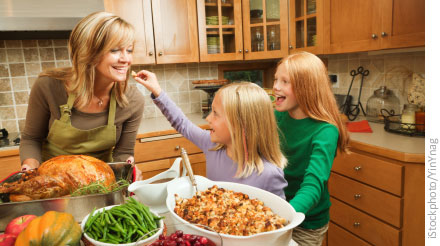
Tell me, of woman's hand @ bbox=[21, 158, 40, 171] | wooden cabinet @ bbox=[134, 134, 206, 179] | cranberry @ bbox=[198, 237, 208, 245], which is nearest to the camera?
cranberry @ bbox=[198, 237, 208, 245]

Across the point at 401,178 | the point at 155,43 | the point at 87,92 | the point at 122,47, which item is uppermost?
the point at 155,43

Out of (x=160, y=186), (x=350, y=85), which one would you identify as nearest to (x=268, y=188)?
(x=160, y=186)

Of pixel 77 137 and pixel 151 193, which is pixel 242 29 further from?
pixel 151 193

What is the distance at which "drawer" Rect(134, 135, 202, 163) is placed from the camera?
2387 mm

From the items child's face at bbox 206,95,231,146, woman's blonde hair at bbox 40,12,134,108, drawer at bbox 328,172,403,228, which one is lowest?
drawer at bbox 328,172,403,228

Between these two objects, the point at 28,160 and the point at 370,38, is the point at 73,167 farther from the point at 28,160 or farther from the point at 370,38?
the point at 370,38

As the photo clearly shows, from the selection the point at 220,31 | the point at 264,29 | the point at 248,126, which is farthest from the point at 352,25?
the point at 248,126

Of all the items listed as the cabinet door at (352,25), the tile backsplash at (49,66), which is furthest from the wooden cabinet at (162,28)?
the cabinet door at (352,25)

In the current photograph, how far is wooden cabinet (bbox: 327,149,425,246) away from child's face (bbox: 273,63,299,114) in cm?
80

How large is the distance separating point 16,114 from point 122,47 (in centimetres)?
184

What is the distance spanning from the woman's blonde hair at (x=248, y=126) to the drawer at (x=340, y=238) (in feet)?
3.98

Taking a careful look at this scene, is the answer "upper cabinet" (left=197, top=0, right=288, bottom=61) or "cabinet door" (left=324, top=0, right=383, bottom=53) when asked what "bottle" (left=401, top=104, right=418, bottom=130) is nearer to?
"cabinet door" (left=324, top=0, right=383, bottom=53)

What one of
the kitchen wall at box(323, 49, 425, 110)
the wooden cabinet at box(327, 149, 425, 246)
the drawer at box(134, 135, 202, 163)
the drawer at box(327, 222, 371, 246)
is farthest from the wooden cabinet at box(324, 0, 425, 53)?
the drawer at box(134, 135, 202, 163)

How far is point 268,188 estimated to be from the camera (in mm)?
1028
